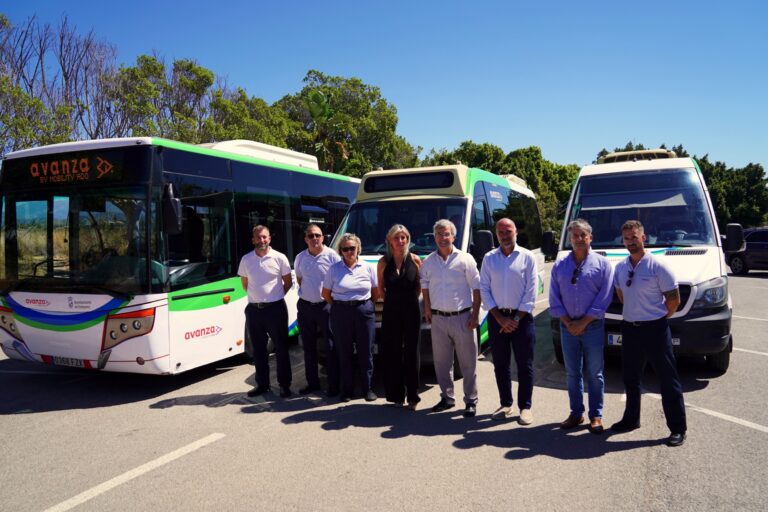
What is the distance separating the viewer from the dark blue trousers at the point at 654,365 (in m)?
4.64

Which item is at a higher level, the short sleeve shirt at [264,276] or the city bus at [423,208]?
the city bus at [423,208]

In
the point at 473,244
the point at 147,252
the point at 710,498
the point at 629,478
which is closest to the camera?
the point at 710,498

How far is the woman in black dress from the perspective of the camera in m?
5.62

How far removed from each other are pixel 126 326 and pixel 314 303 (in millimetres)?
2083

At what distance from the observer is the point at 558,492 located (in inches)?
148

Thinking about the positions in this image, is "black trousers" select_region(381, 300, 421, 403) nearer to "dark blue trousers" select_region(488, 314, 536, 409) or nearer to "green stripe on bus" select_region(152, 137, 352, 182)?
"dark blue trousers" select_region(488, 314, 536, 409)

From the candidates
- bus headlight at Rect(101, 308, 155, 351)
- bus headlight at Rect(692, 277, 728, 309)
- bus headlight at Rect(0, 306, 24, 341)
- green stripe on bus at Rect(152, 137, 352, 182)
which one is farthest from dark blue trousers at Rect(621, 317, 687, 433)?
bus headlight at Rect(0, 306, 24, 341)

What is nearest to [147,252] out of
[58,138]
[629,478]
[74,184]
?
[74,184]

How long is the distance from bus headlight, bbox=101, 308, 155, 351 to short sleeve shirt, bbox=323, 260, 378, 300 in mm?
2023

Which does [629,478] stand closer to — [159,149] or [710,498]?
[710,498]

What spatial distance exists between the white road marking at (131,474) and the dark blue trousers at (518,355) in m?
2.70

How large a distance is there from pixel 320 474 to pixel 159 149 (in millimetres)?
4196

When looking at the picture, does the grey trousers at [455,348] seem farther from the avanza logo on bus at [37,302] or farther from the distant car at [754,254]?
the distant car at [754,254]

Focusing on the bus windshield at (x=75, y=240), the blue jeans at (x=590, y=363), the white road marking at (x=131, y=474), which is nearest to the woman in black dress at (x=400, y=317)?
the blue jeans at (x=590, y=363)
